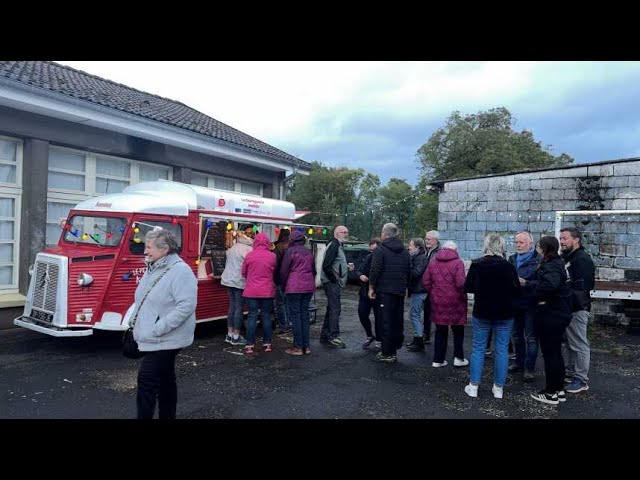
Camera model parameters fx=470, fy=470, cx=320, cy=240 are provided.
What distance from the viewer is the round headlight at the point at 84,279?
641 cm

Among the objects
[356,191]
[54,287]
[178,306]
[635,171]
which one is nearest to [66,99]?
[54,287]

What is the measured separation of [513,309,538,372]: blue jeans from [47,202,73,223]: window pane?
28.1ft

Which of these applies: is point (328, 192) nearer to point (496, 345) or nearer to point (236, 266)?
point (236, 266)

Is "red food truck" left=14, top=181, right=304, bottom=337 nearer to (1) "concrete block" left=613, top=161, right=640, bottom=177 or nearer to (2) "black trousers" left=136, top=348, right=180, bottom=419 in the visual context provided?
(2) "black trousers" left=136, top=348, right=180, bottom=419

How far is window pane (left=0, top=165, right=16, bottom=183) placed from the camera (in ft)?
28.2

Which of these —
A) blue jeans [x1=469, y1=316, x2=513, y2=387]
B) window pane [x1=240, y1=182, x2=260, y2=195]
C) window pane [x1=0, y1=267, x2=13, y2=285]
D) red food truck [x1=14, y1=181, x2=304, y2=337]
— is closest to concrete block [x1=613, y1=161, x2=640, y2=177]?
blue jeans [x1=469, y1=316, x2=513, y2=387]

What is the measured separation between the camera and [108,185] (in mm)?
10281

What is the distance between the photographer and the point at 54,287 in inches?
257

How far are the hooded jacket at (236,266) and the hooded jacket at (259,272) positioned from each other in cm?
36

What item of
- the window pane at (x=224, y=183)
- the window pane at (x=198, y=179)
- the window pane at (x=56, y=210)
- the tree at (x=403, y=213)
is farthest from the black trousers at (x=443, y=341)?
the tree at (x=403, y=213)

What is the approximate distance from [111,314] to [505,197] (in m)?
9.15

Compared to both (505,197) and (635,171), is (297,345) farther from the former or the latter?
(635,171)

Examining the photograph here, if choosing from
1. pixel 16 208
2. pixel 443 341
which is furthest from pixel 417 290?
pixel 16 208

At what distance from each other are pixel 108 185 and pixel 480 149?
2881cm
